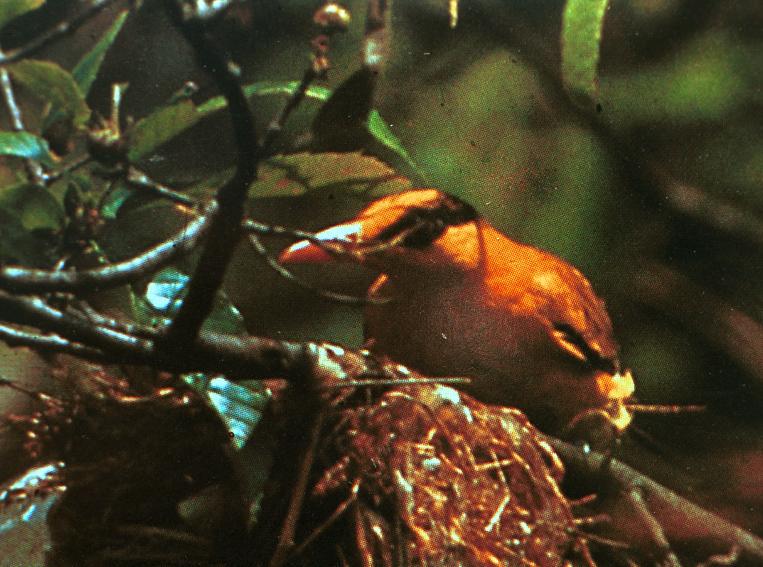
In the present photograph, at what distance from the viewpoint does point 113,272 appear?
0.94 m

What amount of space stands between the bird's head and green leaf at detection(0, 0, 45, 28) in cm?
43

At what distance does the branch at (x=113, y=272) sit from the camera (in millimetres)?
891

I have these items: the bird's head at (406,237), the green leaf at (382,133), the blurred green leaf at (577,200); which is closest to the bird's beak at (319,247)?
the bird's head at (406,237)

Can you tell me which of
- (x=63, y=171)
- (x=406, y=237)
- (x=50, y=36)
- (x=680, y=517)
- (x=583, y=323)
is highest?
(x=50, y=36)

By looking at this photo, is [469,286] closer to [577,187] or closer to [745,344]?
[577,187]

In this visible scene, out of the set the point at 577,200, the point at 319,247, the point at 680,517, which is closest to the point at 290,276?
the point at 319,247

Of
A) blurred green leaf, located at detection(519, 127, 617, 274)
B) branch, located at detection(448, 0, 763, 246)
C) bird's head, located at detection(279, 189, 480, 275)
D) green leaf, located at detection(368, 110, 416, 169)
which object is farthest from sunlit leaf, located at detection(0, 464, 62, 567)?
branch, located at detection(448, 0, 763, 246)

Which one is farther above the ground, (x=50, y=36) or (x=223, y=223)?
(x=50, y=36)

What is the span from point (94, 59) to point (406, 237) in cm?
43

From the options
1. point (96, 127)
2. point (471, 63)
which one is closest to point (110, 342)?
point (96, 127)

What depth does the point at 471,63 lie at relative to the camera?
107 cm

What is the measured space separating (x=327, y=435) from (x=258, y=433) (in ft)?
0.25

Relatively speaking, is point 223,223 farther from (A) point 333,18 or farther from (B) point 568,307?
(B) point 568,307

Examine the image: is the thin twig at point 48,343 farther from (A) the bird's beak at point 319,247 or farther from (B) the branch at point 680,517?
(B) the branch at point 680,517
